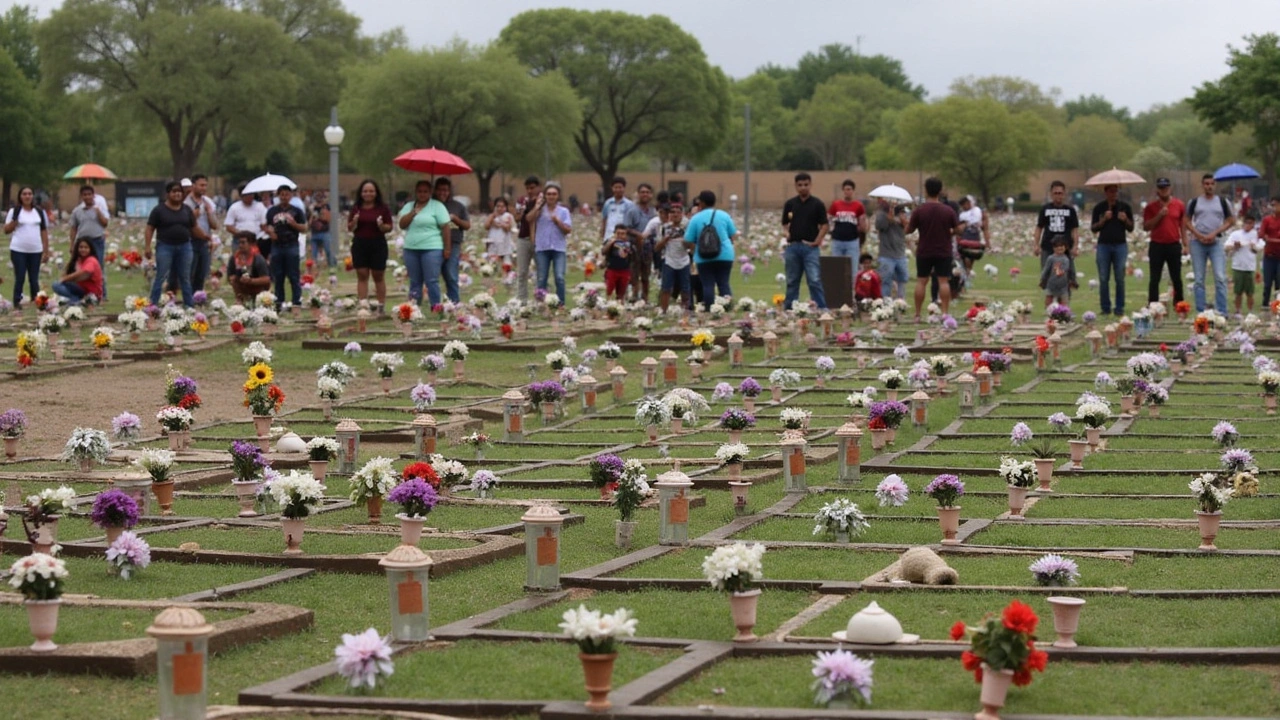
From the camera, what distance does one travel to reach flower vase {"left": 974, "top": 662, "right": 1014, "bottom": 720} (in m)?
5.82

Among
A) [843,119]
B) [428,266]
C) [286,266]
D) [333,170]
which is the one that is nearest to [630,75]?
[843,119]

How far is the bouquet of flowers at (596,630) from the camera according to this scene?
594 cm

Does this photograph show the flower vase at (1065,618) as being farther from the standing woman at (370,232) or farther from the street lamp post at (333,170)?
the street lamp post at (333,170)

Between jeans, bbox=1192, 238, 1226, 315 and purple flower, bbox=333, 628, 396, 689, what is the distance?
1674cm

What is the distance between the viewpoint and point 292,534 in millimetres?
8781

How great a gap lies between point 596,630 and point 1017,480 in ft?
13.6

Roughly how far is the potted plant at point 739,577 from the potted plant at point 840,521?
212cm

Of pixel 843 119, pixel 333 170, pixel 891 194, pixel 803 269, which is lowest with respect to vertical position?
pixel 803 269

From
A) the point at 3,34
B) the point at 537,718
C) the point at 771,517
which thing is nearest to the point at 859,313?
the point at 771,517

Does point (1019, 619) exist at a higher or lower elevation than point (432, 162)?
lower

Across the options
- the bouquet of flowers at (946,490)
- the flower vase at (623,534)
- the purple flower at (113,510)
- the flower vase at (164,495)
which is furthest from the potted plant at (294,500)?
the bouquet of flowers at (946,490)

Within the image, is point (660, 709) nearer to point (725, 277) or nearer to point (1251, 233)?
point (725, 277)

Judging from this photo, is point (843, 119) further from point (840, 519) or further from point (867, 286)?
point (840, 519)

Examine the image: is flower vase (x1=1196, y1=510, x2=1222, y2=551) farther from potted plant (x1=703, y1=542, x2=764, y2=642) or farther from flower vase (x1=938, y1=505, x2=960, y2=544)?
potted plant (x1=703, y1=542, x2=764, y2=642)
